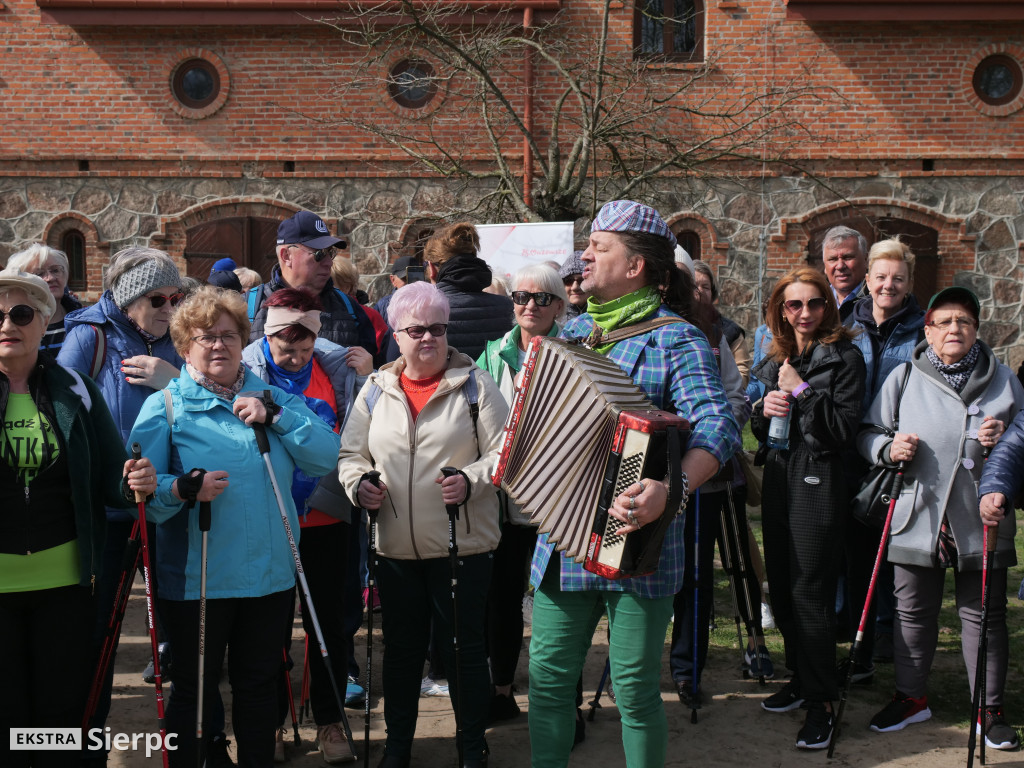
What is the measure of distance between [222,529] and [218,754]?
1.17 meters

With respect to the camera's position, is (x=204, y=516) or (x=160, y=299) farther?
(x=160, y=299)

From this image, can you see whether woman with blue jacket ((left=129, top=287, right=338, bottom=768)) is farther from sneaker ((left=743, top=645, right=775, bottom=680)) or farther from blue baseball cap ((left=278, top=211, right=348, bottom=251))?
sneaker ((left=743, top=645, right=775, bottom=680))

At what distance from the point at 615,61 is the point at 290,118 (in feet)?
15.7

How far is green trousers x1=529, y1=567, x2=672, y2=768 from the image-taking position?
3.34m

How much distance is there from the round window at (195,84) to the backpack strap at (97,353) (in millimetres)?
11153

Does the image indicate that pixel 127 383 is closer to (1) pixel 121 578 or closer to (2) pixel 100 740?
(1) pixel 121 578

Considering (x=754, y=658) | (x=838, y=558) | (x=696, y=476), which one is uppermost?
(x=696, y=476)

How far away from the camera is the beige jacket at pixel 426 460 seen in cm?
416

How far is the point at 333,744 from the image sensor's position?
14.6 ft

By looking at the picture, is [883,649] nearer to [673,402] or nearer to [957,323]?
[957,323]

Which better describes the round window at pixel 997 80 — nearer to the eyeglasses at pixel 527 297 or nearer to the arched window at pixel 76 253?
the eyeglasses at pixel 527 297

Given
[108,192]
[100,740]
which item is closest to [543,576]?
[100,740]

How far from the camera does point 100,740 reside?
4.13 m

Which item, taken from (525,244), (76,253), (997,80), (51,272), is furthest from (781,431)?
(76,253)
